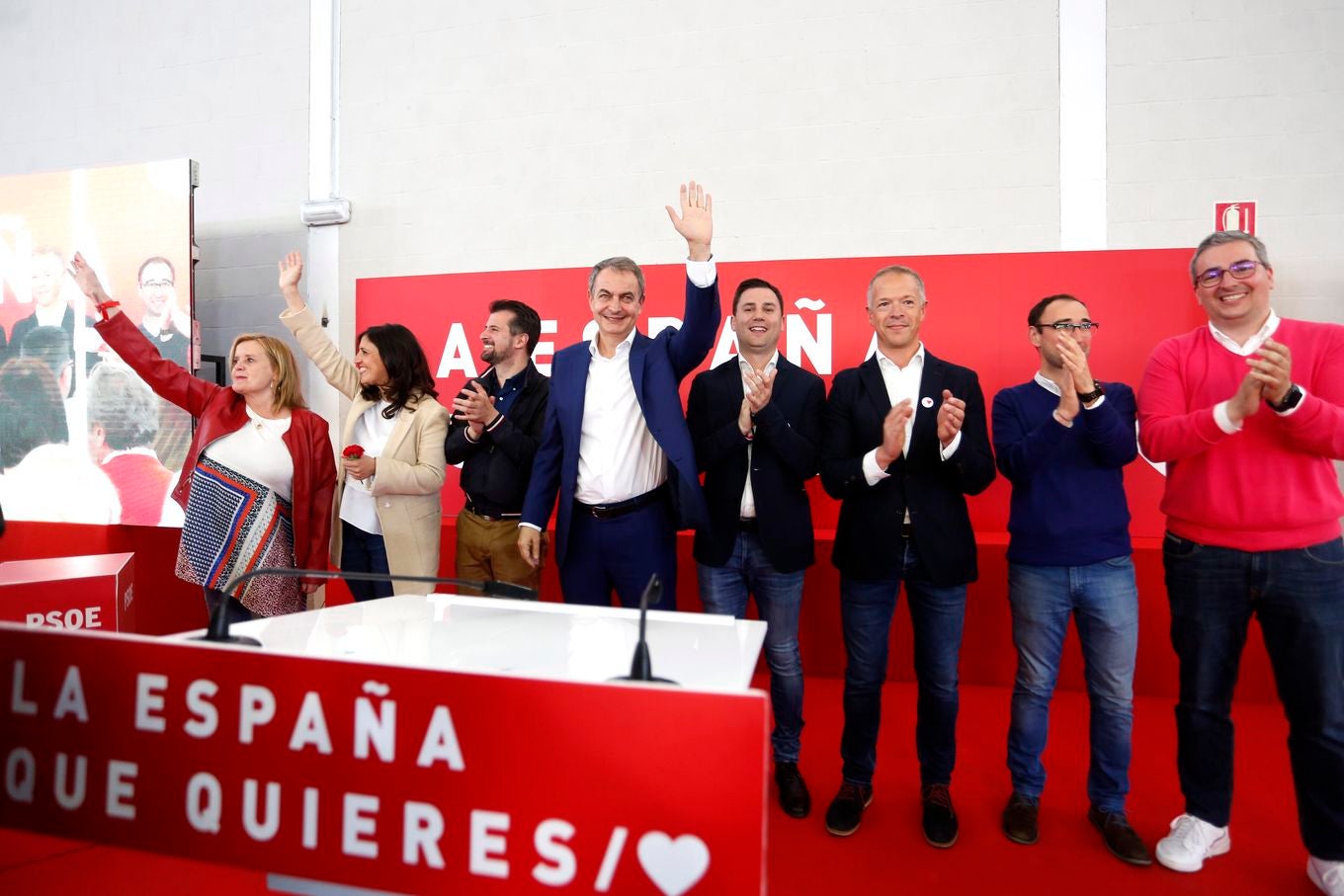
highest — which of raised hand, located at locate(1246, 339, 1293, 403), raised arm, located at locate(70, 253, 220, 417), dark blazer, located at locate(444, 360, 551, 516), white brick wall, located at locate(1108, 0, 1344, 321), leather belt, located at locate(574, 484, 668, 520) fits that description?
white brick wall, located at locate(1108, 0, 1344, 321)

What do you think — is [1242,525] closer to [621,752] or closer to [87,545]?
[621,752]

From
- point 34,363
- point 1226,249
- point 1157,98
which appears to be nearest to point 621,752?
point 1226,249

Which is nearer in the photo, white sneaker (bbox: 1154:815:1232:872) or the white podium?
the white podium

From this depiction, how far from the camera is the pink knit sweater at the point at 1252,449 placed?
5.50 ft

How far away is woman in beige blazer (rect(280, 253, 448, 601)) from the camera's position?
96.0 inches

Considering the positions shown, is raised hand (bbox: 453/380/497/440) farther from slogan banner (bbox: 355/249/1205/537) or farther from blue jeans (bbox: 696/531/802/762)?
slogan banner (bbox: 355/249/1205/537)

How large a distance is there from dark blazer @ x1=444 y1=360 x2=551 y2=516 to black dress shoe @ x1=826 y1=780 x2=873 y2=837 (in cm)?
121

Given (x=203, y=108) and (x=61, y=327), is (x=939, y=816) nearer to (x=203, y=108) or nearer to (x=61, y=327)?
(x=61, y=327)

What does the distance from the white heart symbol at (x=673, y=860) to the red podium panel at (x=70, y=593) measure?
1875 millimetres

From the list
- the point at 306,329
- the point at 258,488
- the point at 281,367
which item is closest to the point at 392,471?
the point at 258,488

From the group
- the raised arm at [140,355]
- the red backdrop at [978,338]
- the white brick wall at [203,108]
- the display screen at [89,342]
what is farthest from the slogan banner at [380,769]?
the white brick wall at [203,108]

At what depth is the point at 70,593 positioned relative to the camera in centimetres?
208

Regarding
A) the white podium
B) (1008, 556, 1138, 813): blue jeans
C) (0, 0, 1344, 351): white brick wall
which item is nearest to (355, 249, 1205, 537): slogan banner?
(0, 0, 1344, 351): white brick wall

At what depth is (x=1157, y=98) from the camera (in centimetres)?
322
